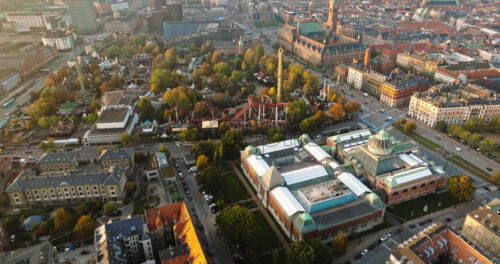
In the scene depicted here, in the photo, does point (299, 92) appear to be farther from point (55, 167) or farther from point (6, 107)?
point (6, 107)

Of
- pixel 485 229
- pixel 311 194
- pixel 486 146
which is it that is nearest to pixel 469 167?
pixel 486 146

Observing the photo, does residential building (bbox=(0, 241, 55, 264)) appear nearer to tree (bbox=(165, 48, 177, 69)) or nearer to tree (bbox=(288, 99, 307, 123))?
tree (bbox=(288, 99, 307, 123))

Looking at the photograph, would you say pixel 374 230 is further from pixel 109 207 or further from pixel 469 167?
pixel 109 207

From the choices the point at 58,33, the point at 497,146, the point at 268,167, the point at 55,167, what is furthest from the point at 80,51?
the point at 497,146

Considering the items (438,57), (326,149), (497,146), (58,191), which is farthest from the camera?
(438,57)

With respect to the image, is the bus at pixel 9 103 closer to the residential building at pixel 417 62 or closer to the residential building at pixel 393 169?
the residential building at pixel 393 169

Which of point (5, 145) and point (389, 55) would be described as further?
point (389, 55)
